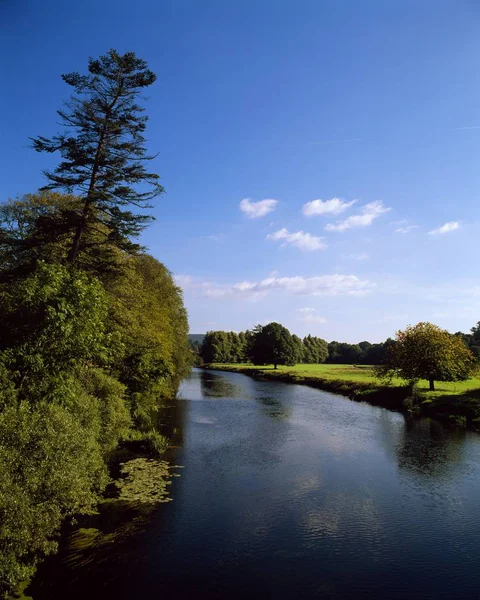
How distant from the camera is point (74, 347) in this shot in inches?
700

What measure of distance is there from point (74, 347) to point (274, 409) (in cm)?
3867

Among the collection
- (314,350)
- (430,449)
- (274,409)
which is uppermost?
(314,350)

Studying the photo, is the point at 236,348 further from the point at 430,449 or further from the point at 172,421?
the point at 430,449

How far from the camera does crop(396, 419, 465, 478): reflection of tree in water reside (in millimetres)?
28000

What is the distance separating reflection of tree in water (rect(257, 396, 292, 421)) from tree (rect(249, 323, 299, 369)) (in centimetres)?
5176

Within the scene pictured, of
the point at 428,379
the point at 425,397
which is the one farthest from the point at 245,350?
the point at 425,397

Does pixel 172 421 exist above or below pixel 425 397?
below

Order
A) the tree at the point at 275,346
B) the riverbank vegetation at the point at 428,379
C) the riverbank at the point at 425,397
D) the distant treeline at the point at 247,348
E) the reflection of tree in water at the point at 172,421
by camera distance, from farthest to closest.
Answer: the distant treeline at the point at 247,348
the tree at the point at 275,346
the riverbank vegetation at the point at 428,379
the riverbank at the point at 425,397
the reflection of tree in water at the point at 172,421

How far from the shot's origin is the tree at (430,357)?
5572 cm

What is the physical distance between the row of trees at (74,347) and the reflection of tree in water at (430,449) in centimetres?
1909

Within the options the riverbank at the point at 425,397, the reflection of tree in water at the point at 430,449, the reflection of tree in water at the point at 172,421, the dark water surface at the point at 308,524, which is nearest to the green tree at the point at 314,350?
the riverbank at the point at 425,397

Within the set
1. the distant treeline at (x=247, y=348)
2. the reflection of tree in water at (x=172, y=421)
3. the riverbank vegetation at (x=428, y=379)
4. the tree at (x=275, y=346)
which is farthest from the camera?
the distant treeline at (x=247, y=348)

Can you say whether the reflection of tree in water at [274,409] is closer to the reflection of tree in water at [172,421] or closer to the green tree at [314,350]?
the reflection of tree in water at [172,421]

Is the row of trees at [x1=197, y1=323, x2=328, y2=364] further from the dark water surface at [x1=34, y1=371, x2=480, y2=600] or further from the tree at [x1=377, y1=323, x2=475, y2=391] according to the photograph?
the dark water surface at [x1=34, y1=371, x2=480, y2=600]
